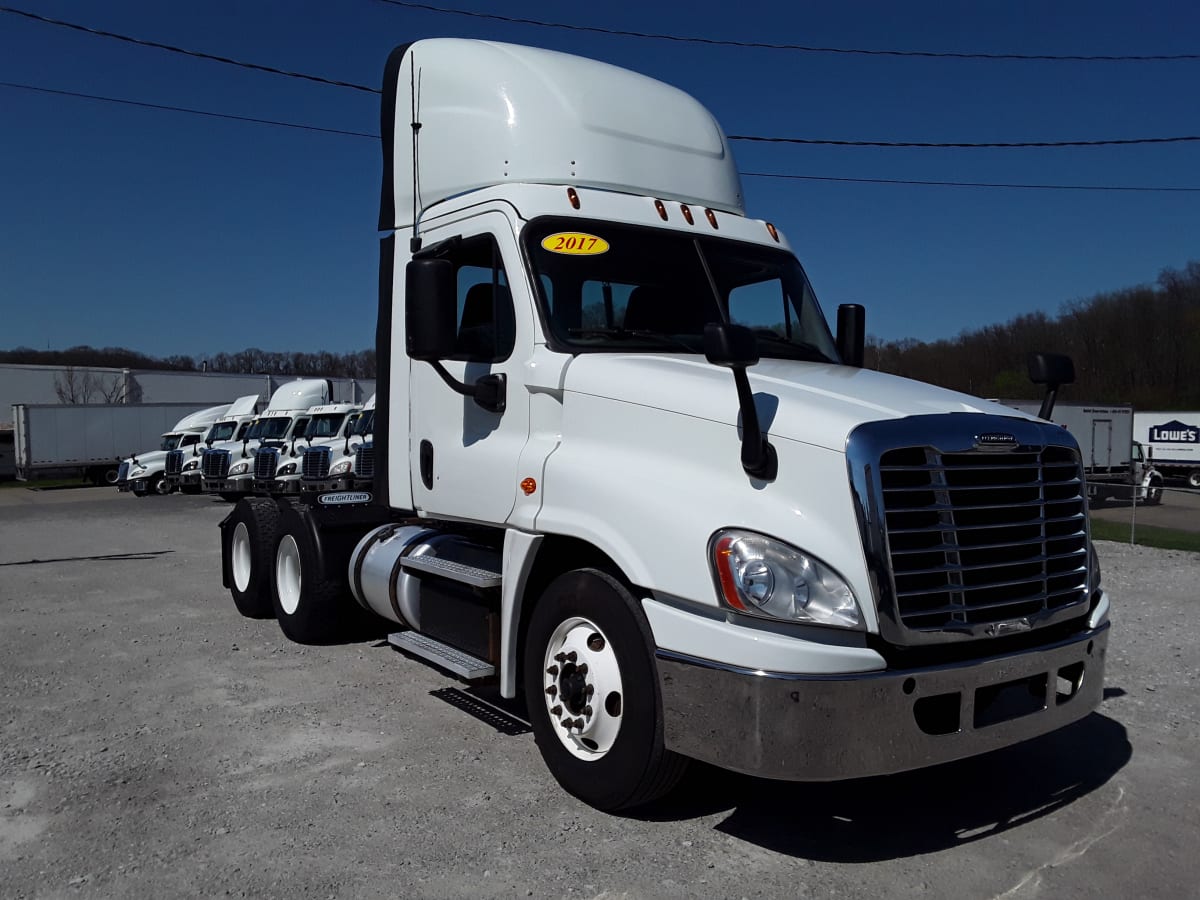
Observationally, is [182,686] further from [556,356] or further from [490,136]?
[490,136]

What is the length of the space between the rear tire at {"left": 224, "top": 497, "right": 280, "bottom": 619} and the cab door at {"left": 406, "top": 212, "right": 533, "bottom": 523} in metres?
2.69

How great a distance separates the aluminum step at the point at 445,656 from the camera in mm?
5043

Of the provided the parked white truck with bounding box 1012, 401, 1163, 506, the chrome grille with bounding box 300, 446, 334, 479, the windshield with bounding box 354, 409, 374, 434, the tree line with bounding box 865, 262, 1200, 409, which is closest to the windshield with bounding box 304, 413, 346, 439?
the windshield with bounding box 354, 409, 374, 434

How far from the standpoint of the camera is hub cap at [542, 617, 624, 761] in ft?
13.9

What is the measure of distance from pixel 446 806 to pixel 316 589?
3180mm

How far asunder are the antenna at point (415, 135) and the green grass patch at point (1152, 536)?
13968 mm

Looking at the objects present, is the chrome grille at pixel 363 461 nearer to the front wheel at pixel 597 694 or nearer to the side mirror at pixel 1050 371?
the front wheel at pixel 597 694

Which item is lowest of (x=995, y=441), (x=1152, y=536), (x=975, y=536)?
(x=1152, y=536)

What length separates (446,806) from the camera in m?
4.50

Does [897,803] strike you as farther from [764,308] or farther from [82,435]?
[82,435]

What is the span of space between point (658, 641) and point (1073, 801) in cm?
230

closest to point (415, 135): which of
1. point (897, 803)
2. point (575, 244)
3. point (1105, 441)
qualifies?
point (575, 244)

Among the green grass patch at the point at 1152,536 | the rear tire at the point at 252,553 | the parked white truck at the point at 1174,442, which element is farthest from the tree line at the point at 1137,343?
the rear tire at the point at 252,553

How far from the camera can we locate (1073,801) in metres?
4.66
